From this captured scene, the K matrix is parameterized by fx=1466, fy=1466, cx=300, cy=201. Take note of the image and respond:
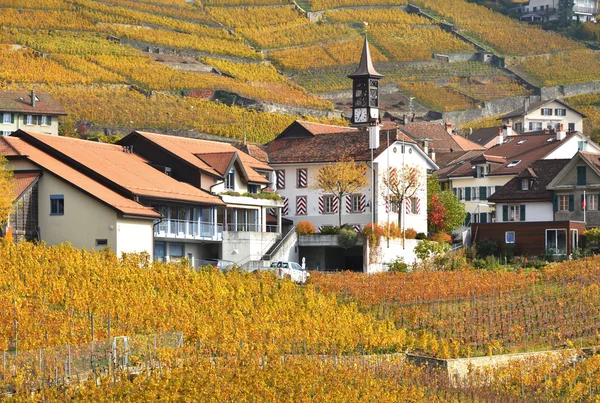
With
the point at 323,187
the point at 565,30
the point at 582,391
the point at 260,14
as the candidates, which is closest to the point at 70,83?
the point at 323,187

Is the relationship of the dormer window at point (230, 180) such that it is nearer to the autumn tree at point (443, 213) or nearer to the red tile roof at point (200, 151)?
the red tile roof at point (200, 151)

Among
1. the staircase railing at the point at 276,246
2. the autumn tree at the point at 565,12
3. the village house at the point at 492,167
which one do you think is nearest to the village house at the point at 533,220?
the village house at the point at 492,167

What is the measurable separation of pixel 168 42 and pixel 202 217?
6949cm

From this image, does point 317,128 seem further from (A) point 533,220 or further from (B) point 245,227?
(B) point 245,227

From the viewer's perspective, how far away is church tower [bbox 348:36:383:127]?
8819 cm

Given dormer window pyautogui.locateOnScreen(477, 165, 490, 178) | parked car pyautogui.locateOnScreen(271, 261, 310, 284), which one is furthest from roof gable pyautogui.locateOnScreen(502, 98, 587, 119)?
parked car pyautogui.locateOnScreen(271, 261, 310, 284)

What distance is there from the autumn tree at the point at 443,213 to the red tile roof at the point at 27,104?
1017 inches

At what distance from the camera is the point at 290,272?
198 feet

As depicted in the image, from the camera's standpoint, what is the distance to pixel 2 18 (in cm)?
12925

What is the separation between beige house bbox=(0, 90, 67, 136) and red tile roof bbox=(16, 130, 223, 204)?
24218mm

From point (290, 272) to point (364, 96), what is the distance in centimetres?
3019

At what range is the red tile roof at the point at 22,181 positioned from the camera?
2270 inches

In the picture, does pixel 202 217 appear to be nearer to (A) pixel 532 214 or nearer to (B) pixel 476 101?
(A) pixel 532 214

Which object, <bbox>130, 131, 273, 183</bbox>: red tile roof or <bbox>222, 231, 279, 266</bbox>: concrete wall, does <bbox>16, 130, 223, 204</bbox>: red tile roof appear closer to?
<bbox>130, 131, 273, 183</bbox>: red tile roof
